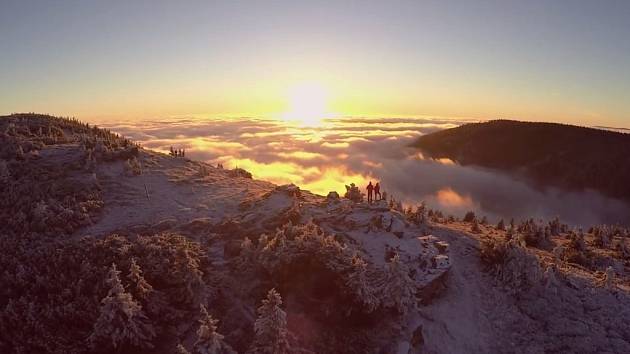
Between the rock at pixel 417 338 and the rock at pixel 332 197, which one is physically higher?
the rock at pixel 332 197

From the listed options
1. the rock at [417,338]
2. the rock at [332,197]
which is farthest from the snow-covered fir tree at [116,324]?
the rock at [332,197]

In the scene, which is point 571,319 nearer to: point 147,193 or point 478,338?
point 478,338

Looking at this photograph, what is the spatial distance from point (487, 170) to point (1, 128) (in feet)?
A: 467

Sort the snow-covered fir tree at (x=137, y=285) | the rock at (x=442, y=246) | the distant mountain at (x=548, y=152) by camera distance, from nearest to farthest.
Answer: the snow-covered fir tree at (x=137, y=285) → the rock at (x=442, y=246) → the distant mountain at (x=548, y=152)

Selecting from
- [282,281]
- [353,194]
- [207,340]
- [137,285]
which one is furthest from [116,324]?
[353,194]

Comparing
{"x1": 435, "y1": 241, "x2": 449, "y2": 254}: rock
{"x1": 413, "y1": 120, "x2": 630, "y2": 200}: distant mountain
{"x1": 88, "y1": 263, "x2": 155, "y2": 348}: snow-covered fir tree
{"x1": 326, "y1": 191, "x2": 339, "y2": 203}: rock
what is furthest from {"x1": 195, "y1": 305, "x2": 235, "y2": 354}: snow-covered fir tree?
{"x1": 413, "y1": 120, "x2": 630, "y2": 200}: distant mountain

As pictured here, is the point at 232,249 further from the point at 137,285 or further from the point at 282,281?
the point at 137,285

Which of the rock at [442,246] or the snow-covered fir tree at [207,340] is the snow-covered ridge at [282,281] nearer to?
the snow-covered fir tree at [207,340]

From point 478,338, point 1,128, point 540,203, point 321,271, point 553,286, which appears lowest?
point 540,203

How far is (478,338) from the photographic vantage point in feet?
63.2

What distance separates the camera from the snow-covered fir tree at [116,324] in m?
15.4

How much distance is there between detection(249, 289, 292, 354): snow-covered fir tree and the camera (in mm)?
15273

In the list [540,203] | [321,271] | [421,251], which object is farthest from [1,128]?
[540,203]

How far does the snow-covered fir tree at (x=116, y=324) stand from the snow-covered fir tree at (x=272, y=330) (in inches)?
181
